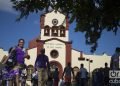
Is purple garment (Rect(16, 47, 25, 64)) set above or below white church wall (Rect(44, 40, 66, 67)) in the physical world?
below

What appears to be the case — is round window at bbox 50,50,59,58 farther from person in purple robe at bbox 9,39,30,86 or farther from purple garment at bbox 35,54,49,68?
person in purple robe at bbox 9,39,30,86

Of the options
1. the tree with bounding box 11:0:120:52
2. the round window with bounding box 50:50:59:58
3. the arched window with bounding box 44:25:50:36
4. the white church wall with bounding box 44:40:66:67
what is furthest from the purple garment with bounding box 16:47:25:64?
the arched window with bounding box 44:25:50:36

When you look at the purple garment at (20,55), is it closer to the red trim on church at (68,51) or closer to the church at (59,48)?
the church at (59,48)

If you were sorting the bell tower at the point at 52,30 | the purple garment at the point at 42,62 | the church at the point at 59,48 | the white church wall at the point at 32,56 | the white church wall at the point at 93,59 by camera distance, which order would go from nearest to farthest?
the purple garment at the point at 42,62
the white church wall at the point at 32,56
the church at the point at 59,48
the white church wall at the point at 93,59
the bell tower at the point at 52,30

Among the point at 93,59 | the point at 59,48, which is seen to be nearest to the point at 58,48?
the point at 59,48

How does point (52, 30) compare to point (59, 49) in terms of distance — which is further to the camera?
point (52, 30)

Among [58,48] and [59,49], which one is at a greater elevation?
[58,48]

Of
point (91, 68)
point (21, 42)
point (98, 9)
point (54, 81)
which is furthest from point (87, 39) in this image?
point (91, 68)

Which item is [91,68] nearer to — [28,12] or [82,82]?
[82,82]

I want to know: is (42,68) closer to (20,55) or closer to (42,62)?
(42,62)

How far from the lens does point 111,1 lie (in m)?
14.4

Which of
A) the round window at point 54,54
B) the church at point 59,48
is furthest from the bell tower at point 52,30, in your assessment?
the round window at point 54,54

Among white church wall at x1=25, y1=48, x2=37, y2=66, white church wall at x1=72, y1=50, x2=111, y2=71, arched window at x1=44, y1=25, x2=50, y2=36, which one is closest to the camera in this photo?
white church wall at x1=25, y1=48, x2=37, y2=66

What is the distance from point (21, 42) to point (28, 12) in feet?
6.76
